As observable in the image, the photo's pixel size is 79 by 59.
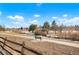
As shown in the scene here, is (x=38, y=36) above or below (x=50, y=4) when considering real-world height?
below

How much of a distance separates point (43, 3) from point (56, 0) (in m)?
0.27

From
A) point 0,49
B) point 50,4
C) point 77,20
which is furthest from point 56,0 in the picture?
point 0,49

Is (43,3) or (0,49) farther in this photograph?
(0,49)

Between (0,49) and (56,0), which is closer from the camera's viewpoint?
Result: (56,0)

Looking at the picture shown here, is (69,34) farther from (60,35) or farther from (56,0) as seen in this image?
(56,0)

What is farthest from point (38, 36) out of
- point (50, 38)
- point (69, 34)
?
point (69, 34)

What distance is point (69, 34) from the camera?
6.19 meters

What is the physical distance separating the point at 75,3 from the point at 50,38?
0.90 m

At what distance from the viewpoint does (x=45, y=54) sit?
626 centimetres
